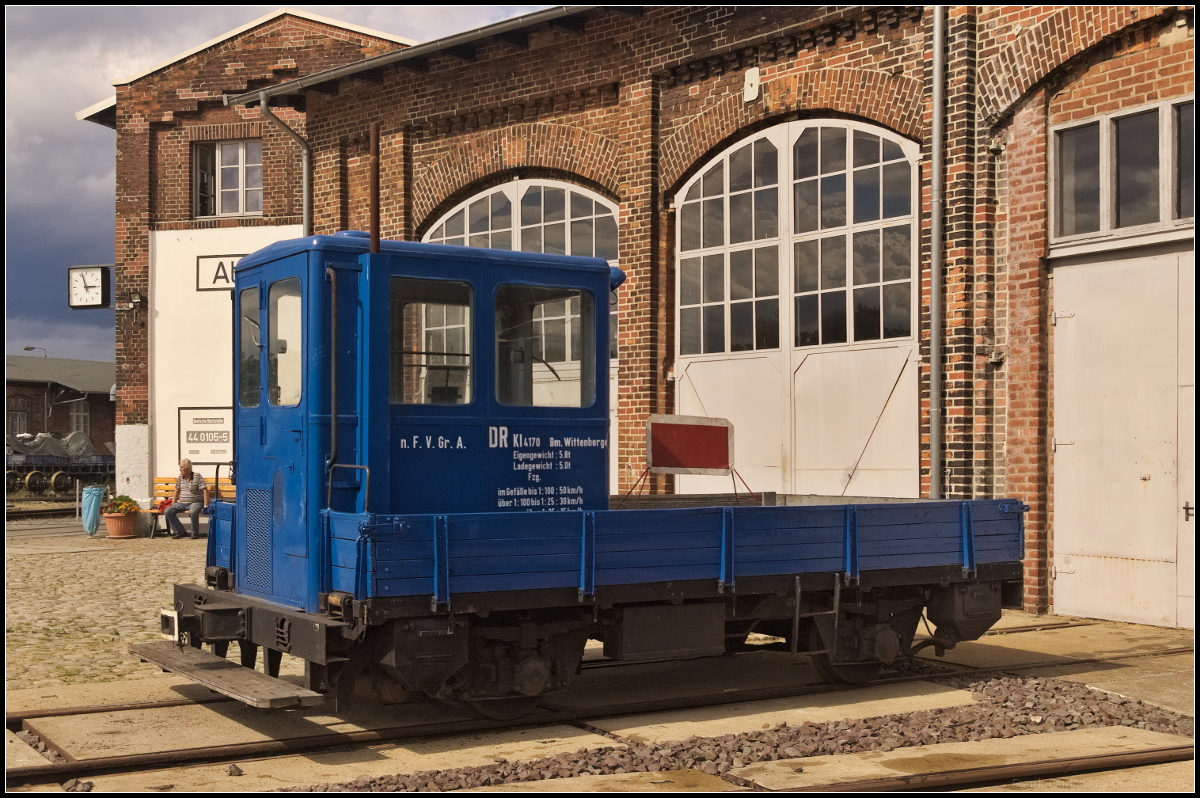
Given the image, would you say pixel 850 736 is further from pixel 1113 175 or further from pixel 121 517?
pixel 121 517

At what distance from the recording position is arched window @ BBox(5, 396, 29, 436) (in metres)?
50.3

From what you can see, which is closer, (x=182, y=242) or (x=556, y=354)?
(x=556, y=354)

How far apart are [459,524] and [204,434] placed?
17.8 metres

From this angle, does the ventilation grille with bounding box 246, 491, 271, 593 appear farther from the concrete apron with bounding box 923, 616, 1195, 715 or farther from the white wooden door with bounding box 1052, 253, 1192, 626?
the white wooden door with bounding box 1052, 253, 1192, 626

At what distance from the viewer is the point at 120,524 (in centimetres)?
2184

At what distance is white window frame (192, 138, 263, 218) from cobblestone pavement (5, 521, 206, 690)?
6311 millimetres

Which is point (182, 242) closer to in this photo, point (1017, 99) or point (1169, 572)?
point (1017, 99)

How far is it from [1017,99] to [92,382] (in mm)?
48943

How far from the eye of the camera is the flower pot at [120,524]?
21.8 metres

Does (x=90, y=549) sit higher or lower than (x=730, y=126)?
lower

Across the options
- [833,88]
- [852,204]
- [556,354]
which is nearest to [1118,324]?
[852,204]

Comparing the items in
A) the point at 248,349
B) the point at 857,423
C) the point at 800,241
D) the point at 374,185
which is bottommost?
the point at 857,423

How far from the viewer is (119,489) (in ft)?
79.3

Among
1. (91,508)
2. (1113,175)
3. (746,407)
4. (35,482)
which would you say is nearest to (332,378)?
(1113,175)
